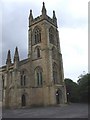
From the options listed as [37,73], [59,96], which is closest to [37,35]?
[37,73]

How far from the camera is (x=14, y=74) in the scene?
40094mm

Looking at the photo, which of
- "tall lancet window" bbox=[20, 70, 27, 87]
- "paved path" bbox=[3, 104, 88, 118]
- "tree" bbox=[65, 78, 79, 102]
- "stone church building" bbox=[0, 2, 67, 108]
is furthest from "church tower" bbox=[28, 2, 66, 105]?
"tree" bbox=[65, 78, 79, 102]

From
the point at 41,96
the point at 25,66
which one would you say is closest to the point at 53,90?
the point at 41,96

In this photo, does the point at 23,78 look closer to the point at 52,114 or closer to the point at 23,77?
the point at 23,77

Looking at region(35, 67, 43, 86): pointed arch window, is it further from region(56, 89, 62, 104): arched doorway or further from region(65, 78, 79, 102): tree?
region(65, 78, 79, 102): tree

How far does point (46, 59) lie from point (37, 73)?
13.6 ft

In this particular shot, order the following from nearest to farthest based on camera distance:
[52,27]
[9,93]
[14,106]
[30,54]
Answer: [14,106]
[9,93]
[30,54]
[52,27]

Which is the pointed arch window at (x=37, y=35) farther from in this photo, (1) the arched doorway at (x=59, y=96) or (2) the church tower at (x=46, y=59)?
(1) the arched doorway at (x=59, y=96)

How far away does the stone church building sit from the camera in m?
39.9

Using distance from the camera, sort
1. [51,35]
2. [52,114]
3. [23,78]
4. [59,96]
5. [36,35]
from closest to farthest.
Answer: [52,114] < [23,78] < [59,96] < [36,35] < [51,35]

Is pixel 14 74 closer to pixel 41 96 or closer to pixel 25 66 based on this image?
pixel 25 66

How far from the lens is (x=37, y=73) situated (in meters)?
43.2

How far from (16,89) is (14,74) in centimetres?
339

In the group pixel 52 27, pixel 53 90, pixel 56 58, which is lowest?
pixel 53 90
